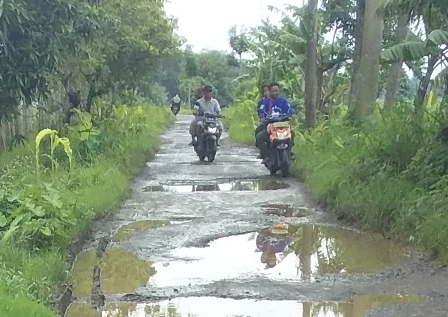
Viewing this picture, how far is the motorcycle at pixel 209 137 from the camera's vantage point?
15.4m

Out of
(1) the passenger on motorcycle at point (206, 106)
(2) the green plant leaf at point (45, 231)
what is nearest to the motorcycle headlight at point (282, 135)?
(1) the passenger on motorcycle at point (206, 106)

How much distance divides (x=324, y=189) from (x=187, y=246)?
3081mm

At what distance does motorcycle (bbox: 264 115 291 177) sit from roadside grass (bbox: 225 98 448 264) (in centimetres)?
85

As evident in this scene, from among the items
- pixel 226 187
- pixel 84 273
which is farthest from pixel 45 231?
pixel 226 187

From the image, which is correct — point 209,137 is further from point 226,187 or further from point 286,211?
point 286,211

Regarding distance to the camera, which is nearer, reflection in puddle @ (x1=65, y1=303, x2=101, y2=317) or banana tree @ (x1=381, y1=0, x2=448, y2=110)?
reflection in puddle @ (x1=65, y1=303, x2=101, y2=317)

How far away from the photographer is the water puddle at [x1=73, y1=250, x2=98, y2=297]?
18.8ft

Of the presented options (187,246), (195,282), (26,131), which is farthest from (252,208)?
Result: (26,131)

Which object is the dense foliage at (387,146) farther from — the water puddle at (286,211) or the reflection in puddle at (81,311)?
the reflection in puddle at (81,311)

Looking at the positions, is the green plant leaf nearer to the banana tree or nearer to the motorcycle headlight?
the banana tree

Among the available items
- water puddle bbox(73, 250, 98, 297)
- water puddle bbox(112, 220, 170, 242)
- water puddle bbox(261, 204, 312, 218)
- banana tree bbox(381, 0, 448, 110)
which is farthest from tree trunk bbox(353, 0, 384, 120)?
water puddle bbox(73, 250, 98, 297)

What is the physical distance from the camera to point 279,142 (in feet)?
40.6

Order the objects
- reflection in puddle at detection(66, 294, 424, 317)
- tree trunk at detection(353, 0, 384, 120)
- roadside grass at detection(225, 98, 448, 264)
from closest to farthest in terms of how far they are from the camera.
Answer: reflection in puddle at detection(66, 294, 424, 317), roadside grass at detection(225, 98, 448, 264), tree trunk at detection(353, 0, 384, 120)

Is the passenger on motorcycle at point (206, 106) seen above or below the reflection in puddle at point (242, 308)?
above
